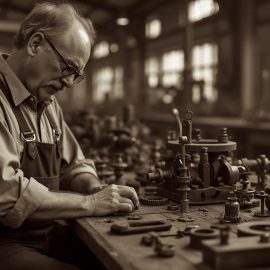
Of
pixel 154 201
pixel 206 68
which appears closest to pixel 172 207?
pixel 154 201

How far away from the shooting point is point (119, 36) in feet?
Answer: 49.0

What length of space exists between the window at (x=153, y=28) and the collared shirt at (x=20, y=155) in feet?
38.2

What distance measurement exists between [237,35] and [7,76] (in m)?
8.18

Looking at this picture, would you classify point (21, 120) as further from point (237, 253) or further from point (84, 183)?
point (237, 253)


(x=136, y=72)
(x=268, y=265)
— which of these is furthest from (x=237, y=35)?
(x=268, y=265)

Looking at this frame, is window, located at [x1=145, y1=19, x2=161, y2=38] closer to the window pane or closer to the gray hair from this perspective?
the window pane

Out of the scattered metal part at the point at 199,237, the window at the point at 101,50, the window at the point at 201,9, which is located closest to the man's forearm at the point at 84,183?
the scattered metal part at the point at 199,237

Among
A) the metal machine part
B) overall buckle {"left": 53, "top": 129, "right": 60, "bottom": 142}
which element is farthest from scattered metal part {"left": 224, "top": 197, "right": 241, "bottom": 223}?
overall buckle {"left": 53, "top": 129, "right": 60, "bottom": 142}

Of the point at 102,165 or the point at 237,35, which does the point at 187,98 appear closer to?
the point at 237,35

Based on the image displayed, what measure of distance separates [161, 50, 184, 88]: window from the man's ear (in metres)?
10.6

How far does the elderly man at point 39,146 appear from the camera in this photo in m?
2.00

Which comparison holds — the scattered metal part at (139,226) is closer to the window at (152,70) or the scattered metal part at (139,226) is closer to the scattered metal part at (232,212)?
the scattered metal part at (232,212)

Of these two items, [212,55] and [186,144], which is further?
[212,55]

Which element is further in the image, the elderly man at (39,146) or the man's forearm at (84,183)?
the man's forearm at (84,183)
